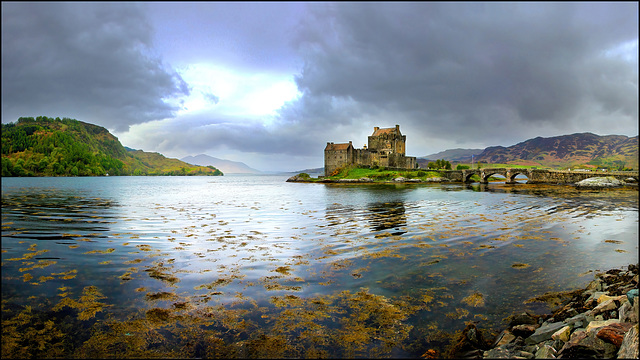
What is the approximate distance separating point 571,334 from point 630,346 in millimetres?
1286

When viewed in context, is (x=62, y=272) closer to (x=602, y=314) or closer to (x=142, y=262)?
(x=142, y=262)

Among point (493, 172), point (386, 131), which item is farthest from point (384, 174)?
point (493, 172)

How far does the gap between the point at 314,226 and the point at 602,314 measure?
1675 centimetres

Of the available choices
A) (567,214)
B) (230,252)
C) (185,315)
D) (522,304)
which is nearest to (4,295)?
(185,315)

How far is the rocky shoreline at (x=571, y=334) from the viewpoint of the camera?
194 inches

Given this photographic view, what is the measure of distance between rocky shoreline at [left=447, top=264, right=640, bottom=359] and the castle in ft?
428

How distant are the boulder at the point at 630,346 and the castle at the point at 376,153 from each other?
133 m

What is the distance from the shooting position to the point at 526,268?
11281mm

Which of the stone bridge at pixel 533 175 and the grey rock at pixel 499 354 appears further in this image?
the stone bridge at pixel 533 175

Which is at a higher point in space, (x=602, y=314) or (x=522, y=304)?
(x=602, y=314)

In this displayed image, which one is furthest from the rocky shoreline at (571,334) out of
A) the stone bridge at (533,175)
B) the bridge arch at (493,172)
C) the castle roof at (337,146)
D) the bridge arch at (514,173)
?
the castle roof at (337,146)

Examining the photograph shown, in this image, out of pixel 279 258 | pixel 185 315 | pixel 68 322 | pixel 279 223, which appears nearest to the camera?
pixel 68 322

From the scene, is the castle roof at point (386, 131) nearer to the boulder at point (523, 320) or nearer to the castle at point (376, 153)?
the castle at point (376, 153)

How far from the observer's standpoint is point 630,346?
4430 millimetres
